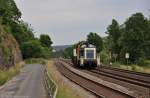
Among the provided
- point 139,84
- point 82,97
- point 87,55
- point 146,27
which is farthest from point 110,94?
point 146,27

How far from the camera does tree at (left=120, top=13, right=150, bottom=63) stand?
84000 millimetres

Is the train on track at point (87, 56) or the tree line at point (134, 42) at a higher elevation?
the tree line at point (134, 42)

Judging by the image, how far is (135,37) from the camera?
87.6 metres

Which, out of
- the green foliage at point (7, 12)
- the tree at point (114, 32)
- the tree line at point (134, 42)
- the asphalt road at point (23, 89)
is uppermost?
the green foliage at point (7, 12)

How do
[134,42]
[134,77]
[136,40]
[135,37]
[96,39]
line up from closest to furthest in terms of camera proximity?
[134,77]
[134,42]
[136,40]
[135,37]
[96,39]

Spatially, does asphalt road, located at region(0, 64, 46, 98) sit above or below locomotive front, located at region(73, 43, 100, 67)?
below

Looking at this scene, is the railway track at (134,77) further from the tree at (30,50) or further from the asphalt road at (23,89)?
the tree at (30,50)

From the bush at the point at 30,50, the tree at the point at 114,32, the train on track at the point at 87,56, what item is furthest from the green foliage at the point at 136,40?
the bush at the point at 30,50

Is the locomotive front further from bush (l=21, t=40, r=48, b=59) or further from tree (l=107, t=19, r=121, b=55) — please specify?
bush (l=21, t=40, r=48, b=59)

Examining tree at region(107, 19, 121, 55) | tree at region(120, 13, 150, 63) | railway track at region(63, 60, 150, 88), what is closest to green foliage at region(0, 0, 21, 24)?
tree at region(107, 19, 121, 55)

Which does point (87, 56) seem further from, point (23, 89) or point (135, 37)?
point (135, 37)

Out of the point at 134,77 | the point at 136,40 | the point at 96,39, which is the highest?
the point at 96,39

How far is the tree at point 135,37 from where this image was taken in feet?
276

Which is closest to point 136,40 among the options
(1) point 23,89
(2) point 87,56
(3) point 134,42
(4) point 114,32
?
(3) point 134,42
